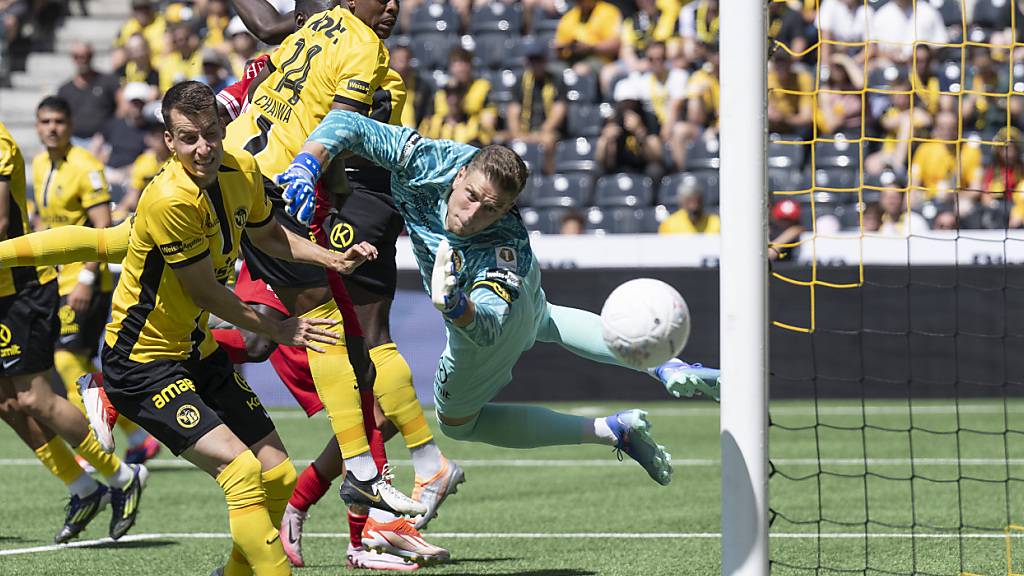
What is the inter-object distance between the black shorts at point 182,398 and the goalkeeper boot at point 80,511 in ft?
6.70

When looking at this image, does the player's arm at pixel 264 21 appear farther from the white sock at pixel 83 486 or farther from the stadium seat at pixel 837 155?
the stadium seat at pixel 837 155

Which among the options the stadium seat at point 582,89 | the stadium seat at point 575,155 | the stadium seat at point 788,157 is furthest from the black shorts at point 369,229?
the stadium seat at point 582,89

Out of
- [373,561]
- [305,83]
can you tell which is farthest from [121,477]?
[305,83]

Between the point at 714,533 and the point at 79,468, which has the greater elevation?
the point at 79,468

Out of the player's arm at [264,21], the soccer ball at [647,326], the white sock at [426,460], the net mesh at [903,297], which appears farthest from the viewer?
the net mesh at [903,297]

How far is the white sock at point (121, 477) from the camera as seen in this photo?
7195mm

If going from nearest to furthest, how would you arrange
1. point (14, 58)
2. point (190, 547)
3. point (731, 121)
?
point (731, 121) → point (190, 547) → point (14, 58)

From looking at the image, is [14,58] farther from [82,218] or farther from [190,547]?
[190,547]

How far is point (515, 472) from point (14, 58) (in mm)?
12993

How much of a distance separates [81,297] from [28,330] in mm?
1989

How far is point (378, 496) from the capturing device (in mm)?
5660

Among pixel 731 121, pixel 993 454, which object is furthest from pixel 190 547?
pixel 993 454

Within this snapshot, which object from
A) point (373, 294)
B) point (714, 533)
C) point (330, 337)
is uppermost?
point (330, 337)

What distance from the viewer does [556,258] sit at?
519 inches
